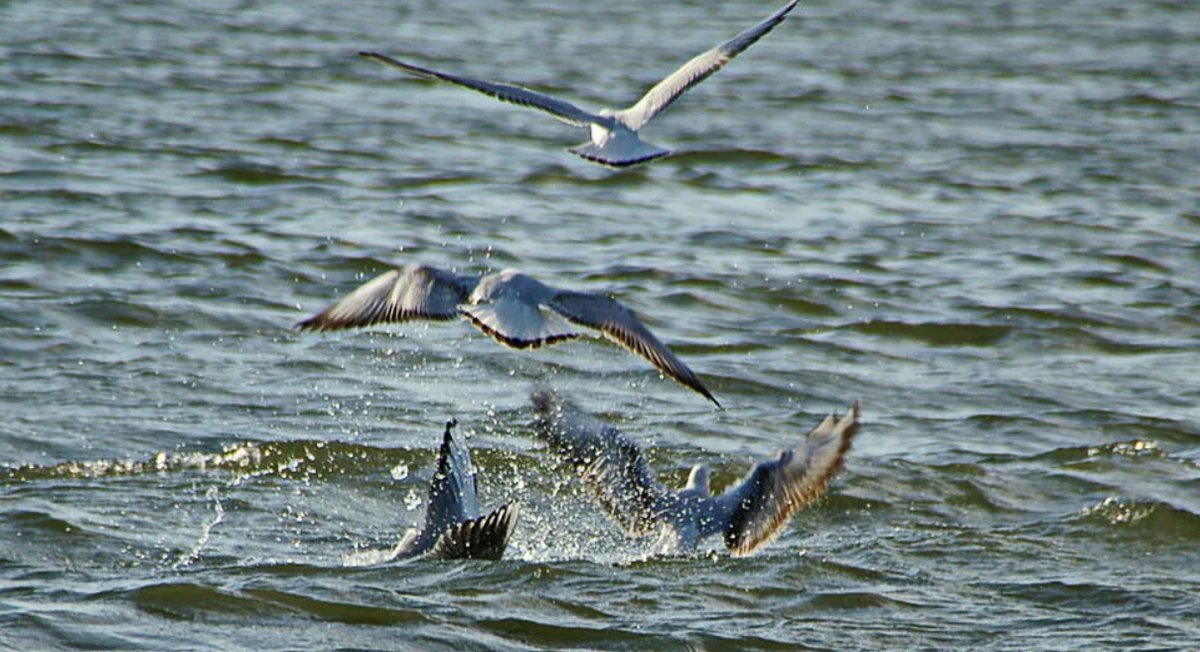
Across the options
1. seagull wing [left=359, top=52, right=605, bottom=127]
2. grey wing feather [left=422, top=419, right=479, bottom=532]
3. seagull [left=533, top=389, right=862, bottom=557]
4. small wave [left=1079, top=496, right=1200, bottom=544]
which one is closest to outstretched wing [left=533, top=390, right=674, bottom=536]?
seagull [left=533, top=389, right=862, bottom=557]

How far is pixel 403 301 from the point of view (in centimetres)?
691

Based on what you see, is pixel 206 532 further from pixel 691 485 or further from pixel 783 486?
pixel 783 486

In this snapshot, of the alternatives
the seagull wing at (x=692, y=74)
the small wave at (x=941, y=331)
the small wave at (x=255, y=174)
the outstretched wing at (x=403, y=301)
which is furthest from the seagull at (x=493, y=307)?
the small wave at (x=255, y=174)

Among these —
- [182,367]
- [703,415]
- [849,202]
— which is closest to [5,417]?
[182,367]

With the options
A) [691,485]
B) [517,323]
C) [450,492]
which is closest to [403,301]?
[517,323]

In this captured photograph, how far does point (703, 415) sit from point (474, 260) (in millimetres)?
3045

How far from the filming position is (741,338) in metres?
11.0

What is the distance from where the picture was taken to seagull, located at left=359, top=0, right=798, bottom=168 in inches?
290

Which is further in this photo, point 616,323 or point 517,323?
point 616,323

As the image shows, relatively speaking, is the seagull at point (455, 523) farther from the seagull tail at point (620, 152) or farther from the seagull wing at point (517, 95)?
the seagull wing at point (517, 95)

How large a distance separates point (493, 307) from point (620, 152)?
3.61 ft

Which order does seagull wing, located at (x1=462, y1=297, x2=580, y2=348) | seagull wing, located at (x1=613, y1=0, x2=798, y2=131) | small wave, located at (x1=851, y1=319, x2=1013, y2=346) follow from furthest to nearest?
small wave, located at (x1=851, y1=319, x2=1013, y2=346) → seagull wing, located at (x1=613, y1=0, x2=798, y2=131) → seagull wing, located at (x1=462, y1=297, x2=580, y2=348)

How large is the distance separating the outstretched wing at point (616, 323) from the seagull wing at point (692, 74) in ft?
4.05

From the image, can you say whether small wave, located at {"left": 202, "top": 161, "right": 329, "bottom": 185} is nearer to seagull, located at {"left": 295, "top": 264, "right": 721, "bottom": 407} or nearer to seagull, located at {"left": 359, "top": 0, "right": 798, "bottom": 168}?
seagull, located at {"left": 359, "top": 0, "right": 798, "bottom": 168}
